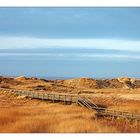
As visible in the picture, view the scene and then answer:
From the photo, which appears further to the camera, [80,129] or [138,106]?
[138,106]

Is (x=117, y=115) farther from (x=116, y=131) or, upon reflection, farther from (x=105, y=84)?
(x=105, y=84)

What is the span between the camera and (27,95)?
30984 millimetres

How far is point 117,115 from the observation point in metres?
21.6

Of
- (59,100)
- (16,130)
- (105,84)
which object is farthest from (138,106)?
(105,84)

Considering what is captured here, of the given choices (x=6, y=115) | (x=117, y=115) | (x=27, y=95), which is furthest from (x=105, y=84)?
(x=6, y=115)
